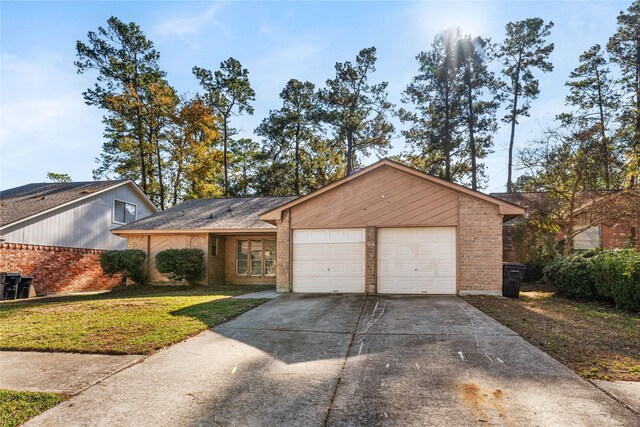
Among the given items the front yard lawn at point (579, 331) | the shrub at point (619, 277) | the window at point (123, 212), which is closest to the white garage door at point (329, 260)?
the front yard lawn at point (579, 331)

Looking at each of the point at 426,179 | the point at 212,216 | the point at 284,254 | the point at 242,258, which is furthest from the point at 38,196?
the point at 426,179

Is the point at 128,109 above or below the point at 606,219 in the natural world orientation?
above

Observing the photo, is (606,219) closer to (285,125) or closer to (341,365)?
(341,365)

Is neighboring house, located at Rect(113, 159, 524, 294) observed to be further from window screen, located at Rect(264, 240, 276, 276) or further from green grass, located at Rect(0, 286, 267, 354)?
window screen, located at Rect(264, 240, 276, 276)

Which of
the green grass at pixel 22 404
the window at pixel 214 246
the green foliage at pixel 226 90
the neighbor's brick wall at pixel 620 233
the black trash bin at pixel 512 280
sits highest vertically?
the green foliage at pixel 226 90

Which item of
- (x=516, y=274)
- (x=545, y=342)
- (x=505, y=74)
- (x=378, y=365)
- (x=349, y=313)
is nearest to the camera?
(x=378, y=365)

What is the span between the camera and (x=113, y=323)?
7926mm

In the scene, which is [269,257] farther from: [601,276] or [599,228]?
[599,228]

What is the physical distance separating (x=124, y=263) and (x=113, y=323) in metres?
9.18

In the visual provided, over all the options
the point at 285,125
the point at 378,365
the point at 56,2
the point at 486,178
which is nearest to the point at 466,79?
the point at 486,178

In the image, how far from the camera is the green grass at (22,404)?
12.3ft

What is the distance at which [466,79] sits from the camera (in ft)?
89.3

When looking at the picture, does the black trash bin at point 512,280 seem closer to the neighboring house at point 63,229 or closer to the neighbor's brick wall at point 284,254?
the neighbor's brick wall at point 284,254

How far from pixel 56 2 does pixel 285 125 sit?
2278cm
